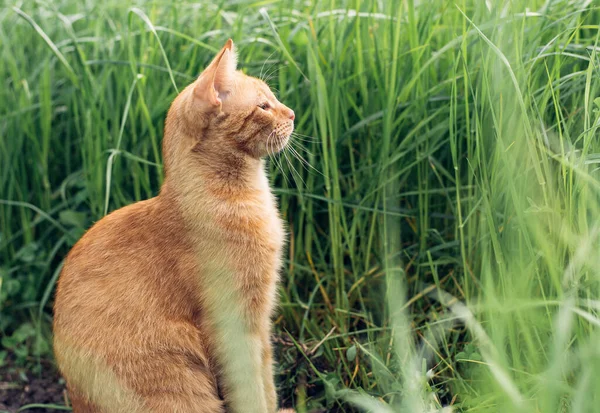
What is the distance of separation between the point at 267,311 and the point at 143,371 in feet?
1.14

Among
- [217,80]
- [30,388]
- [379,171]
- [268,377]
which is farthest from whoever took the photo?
[30,388]

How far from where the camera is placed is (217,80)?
6.11 ft

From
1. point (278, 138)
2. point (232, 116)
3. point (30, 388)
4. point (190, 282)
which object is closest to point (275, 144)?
point (278, 138)

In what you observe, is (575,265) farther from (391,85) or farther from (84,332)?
(84,332)

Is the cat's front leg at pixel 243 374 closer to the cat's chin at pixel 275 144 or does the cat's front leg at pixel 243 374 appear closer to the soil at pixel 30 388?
the cat's chin at pixel 275 144

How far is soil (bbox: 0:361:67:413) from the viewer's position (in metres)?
2.40

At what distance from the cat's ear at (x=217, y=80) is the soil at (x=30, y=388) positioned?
119cm

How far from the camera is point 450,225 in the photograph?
237 centimetres

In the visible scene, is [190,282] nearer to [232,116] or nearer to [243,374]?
[243,374]

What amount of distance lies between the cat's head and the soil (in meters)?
1.08

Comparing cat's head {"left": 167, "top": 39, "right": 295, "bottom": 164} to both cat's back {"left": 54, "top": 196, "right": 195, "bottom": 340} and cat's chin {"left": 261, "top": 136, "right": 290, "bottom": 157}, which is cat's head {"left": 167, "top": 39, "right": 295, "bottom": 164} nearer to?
cat's chin {"left": 261, "top": 136, "right": 290, "bottom": 157}

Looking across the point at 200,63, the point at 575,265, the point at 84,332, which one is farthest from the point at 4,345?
the point at 575,265

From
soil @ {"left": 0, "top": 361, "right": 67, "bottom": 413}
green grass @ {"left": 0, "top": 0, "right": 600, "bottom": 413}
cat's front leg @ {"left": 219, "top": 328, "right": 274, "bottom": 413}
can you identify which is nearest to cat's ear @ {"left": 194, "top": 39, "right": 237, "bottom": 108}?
green grass @ {"left": 0, "top": 0, "right": 600, "bottom": 413}

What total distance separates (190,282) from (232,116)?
43cm
